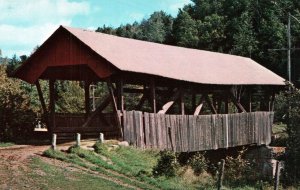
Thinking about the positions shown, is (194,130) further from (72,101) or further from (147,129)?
(72,101)

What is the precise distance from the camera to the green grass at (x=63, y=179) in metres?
16.4

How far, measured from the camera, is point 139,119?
79.6 feet

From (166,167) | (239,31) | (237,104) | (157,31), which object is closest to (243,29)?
(239,31)

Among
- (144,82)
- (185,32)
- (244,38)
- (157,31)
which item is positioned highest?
(157,31)

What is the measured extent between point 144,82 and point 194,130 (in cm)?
498

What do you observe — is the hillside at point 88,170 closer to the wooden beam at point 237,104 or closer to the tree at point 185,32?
the wooden beam at point 237,104

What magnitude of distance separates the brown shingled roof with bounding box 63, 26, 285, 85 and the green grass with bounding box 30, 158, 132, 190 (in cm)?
619

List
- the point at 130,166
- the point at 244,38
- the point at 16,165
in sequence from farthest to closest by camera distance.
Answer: the point at 244,38 < the point at 130,166 < the point at 16,165

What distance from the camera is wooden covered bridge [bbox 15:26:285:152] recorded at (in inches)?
953

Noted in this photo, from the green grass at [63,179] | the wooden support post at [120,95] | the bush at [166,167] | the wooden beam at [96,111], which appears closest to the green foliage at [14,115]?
the wooden beam at [96,111]

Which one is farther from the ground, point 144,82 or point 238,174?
point 144,82

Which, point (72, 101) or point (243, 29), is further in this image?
Answer: point (243, 29)

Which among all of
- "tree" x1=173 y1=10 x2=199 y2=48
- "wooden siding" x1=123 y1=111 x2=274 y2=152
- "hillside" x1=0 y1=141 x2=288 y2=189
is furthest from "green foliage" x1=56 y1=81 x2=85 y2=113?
"tree" x1=173 y1=10 x2=199 y2=48

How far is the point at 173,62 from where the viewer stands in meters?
29.5
